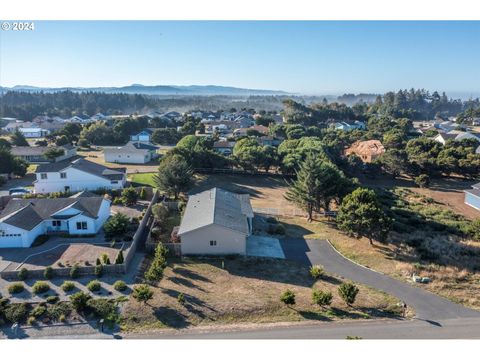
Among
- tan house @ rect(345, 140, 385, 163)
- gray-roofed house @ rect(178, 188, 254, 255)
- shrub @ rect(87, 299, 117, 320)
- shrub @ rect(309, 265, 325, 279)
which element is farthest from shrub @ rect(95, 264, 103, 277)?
tan house @ rect(345, 140, 385, 163)

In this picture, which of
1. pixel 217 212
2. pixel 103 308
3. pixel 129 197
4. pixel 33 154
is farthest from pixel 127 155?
pixel 103 308

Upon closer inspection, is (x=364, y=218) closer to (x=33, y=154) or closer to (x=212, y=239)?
(x=212, y=239)

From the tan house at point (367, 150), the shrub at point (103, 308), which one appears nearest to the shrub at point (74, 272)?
the shrub at point (103, 308)

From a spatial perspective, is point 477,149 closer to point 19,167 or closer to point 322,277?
point 322,277

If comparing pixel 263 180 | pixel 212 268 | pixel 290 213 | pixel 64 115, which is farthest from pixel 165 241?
pixel 64 115

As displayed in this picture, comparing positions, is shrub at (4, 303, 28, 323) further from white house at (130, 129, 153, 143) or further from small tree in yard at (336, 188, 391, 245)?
white house at (130, 129, 153, 143)

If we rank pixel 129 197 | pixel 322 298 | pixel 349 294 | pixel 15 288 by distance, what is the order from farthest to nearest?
pixel 129 197 < pixel 15 288 < pixel 349 294 < pixel 322 298
